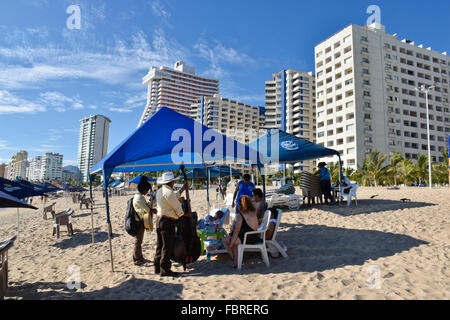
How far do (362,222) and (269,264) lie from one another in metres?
3.88

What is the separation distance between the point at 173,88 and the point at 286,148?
111 m

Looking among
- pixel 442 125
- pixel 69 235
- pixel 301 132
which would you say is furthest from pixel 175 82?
pixel 69 235

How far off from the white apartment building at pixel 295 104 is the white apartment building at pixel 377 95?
13.7m

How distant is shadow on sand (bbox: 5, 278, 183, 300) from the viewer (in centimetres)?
347

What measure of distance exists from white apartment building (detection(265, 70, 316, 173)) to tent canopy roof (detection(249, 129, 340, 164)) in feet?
188

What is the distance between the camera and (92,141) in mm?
162750

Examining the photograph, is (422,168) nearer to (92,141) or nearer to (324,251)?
(324,251)

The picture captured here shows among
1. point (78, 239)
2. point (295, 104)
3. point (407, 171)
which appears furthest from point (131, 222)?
point (295, 104)

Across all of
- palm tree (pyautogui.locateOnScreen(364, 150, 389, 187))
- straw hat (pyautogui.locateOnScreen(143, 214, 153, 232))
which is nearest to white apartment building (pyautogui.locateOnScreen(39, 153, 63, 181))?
palm tree (pyautogui.locateOnScreen(364, 150, 389, 187))

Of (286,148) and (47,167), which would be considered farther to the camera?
(47,167)

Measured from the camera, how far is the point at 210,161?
8594mm

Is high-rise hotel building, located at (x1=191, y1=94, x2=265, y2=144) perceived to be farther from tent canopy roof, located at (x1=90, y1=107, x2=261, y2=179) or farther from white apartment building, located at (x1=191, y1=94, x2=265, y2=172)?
tent canopy roof, located at (x1=90, y1=107, x2=261, y2=179)

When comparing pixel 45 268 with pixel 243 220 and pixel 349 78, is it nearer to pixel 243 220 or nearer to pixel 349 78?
pixel 243 220

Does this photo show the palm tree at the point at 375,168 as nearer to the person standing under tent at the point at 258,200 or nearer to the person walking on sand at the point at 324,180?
the person walking on sand at the point at 324,180
